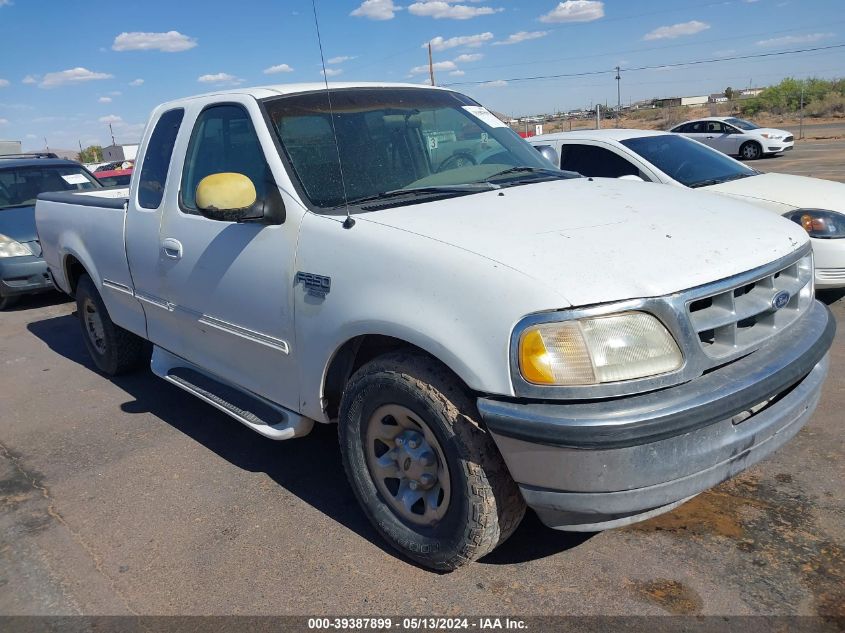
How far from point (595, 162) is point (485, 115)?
10.5 ft

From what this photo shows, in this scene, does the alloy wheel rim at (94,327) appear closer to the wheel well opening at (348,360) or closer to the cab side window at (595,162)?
the wheel well opening at (348,360)

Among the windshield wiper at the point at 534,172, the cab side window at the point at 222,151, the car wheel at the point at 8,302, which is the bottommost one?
the car wheel at the point at 8,302

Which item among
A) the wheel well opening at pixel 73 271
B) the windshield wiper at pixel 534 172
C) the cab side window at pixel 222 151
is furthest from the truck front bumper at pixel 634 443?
the wheel well opening at pixel 73 271

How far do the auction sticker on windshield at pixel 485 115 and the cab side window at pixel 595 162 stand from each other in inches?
106

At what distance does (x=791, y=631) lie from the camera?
2.40 m

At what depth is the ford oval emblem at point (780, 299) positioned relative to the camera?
2.71 m

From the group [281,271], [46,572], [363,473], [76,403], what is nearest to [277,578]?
[363,473]

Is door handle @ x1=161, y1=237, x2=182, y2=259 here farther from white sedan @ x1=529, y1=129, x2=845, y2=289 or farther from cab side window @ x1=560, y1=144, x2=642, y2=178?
cab side window @ x1=560, y1=144, x2=642, y2=178

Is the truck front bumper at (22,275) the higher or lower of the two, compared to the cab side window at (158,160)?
lower

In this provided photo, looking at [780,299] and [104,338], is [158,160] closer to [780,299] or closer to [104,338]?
[104,338]

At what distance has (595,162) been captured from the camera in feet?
23.1

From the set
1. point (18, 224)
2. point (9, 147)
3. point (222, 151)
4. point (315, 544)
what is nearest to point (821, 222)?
point (222, 151)

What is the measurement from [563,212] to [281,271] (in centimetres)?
124

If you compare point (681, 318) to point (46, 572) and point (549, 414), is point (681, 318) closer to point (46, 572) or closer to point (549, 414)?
point (549, 414)
